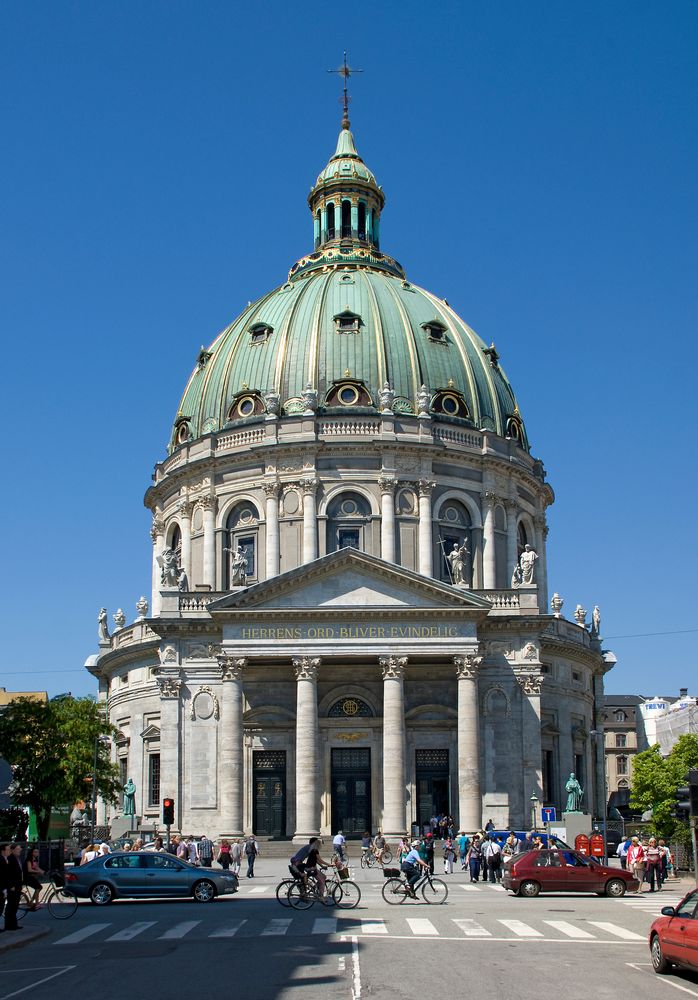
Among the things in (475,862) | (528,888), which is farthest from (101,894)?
(475,862)

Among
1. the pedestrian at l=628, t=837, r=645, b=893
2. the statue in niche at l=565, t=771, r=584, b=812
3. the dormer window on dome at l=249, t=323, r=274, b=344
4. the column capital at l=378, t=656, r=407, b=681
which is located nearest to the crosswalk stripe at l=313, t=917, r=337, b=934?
the pedestrian at l=628, t=837, r=645, b=893

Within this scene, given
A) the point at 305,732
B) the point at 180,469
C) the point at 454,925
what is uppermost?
the point at 180,469

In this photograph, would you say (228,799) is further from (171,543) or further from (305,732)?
(171,543)

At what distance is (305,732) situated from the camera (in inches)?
2324

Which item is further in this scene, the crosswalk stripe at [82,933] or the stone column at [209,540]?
the stone column at [209,540]

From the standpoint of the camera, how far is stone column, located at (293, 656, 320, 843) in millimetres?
57844

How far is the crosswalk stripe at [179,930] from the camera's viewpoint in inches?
1052

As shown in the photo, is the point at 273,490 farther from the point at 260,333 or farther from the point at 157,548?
the point at 157,548

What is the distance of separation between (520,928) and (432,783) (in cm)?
3568

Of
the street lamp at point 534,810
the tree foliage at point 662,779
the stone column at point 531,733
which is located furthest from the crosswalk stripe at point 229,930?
the tree foliage at point 662,779

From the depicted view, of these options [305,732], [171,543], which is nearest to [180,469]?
[171,543]

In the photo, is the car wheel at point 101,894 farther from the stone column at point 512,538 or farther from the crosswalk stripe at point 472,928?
the stone column at point 512,538

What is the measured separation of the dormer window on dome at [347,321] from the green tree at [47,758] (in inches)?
1005

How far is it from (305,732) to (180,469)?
22492 mm
